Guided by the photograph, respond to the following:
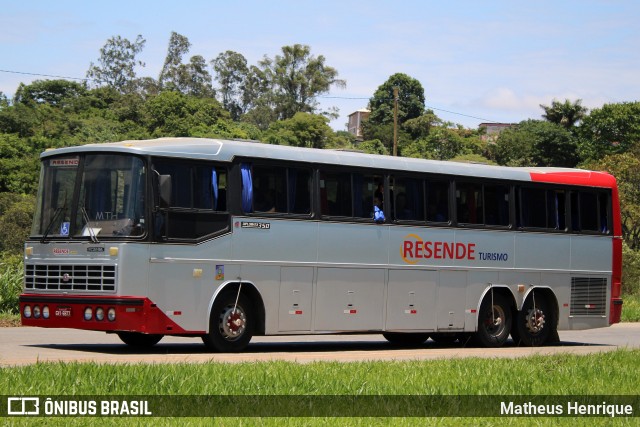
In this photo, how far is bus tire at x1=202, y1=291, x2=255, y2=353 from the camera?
17.4 meters

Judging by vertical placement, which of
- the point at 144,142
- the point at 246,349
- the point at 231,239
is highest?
the point at 144,142

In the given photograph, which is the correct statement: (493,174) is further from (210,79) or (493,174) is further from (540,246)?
(210,79)

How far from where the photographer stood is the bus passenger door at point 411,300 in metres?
20.0

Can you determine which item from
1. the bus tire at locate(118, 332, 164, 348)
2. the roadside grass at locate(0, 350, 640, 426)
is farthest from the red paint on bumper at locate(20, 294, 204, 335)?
the roadside grass at locate(0, 350, 640, 426)

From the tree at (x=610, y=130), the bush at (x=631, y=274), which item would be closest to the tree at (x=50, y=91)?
the tree at (x=610, y=130)

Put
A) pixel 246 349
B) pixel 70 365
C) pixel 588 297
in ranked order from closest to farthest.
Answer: pixel 70 365
pixel 246 349
pixel 588 297

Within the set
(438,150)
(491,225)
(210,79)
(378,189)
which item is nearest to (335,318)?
(378,189)

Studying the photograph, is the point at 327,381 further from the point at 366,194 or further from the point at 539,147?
the point at 539,147

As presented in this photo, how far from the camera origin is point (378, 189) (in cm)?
1980

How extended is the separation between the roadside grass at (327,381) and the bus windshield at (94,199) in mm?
3669

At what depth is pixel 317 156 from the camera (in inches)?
746

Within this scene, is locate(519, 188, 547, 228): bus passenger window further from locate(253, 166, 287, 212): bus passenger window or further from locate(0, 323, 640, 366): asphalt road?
locate(253, 166, 287, 212): bus passenger window

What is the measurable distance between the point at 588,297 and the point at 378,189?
586cm

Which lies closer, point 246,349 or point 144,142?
point 144,142
